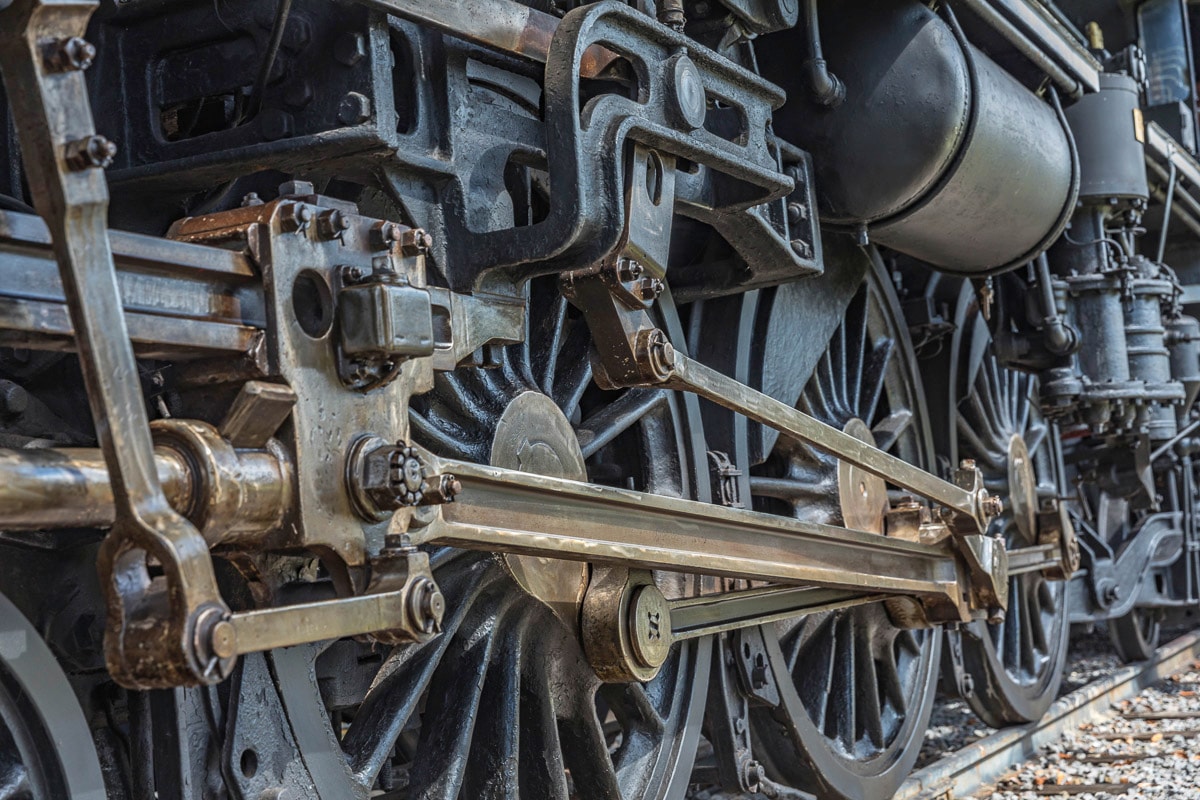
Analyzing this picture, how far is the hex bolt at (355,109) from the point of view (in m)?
1.73

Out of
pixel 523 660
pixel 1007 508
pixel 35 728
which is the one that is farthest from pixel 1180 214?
pixel 35 728

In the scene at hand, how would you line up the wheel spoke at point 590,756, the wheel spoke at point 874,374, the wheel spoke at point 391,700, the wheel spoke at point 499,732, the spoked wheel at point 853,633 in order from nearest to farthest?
the wheel spoke at point 391,700 → the wheel spoke at point 499,732 → the wheel spoke at point 590,756 → the spoked wheel at point 853,633 → the wheel spoke at point 874,374

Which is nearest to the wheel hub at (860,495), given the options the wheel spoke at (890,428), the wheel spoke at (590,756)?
the wheel spoke at (890,428)

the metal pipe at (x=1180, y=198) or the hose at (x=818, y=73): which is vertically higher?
the metal pipe at (x=1180, y=198)

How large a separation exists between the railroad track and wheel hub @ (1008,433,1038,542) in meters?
0.64

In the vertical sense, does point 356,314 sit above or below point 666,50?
below

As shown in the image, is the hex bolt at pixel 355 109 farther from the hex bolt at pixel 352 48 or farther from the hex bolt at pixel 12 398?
the hex bolt at pixel 12 398

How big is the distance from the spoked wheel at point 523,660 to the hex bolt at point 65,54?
2.77 ft

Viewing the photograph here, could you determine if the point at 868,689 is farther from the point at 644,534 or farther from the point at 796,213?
the point at 644,534

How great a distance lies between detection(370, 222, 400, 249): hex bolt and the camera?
5.12ft

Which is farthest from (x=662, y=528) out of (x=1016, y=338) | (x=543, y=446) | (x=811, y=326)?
(x=1016, y=338)

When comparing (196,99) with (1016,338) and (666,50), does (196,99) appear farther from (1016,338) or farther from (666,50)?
(1016,338)

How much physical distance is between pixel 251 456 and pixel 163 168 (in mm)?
562

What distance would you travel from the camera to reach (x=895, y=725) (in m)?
3.62
